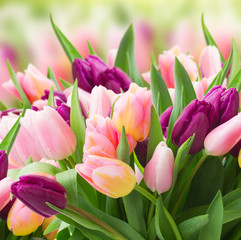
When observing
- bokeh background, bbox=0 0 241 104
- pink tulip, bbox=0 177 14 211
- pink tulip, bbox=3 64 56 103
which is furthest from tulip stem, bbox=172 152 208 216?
bokeh background, bbox=0 0 241 104

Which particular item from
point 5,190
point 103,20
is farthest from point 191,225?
point 103,20

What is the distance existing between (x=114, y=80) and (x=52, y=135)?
6.5 inches

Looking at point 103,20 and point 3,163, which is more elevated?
point 3,163

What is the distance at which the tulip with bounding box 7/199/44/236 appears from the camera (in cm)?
33

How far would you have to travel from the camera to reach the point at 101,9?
4.17 ft

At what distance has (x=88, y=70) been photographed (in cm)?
48

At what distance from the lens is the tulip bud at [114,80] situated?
1.53ft

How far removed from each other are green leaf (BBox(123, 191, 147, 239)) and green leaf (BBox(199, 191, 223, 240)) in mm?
38

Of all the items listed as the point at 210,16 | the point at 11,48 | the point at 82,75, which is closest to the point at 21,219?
the point at 82,75

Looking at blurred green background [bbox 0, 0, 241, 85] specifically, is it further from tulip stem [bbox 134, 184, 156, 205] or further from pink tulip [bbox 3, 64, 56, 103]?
tulip stem [bbox 134, 184, 156, 205]

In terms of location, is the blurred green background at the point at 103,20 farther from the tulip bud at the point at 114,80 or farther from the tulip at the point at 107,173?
the tulip at the point at 107,173

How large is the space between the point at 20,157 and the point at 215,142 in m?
0.14

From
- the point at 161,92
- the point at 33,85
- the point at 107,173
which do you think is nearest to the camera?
the point at 107,173

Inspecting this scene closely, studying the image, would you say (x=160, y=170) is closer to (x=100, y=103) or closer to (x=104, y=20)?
(x=100, y=103)
